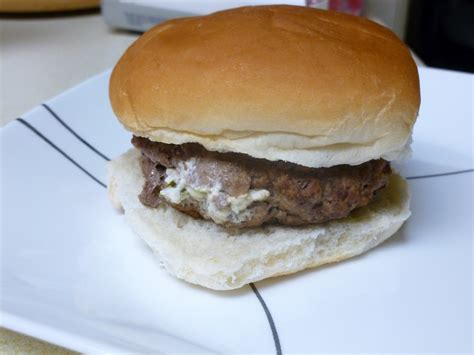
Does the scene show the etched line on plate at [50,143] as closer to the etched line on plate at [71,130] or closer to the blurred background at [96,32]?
the etched line on plate at [71,130]

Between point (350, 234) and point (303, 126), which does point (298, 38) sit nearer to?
point (303, 126)

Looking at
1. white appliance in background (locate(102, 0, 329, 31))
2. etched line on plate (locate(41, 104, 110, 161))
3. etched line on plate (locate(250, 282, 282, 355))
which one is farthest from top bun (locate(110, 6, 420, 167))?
white appliance in background (locate(102, 0, 329, 31))

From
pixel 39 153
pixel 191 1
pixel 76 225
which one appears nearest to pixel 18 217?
pixel 76 225

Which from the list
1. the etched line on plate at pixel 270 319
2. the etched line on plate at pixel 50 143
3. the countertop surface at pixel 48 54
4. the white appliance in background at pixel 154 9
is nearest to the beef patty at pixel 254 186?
the etched line on plate at pixel 270 319

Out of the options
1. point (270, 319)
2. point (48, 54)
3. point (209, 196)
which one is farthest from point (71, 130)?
point (48, 54)

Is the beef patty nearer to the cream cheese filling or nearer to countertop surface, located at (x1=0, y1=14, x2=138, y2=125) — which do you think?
the cream cheese filling

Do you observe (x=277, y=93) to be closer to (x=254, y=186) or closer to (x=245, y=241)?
(x=254, y=186)
